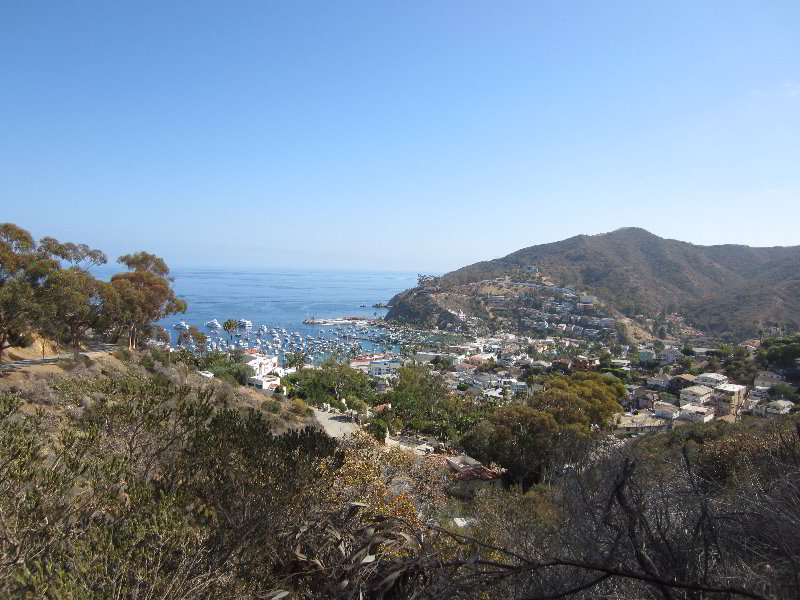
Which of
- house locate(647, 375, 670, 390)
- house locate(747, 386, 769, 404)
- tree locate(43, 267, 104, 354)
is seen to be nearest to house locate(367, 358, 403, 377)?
house locate(647, 375, 670, 390)

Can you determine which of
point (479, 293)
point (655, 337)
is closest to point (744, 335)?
point (655, 337)

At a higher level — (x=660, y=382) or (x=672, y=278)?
(x=672, y=278)

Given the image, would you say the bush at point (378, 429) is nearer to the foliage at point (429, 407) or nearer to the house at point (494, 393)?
the foliage at point (429, 407)

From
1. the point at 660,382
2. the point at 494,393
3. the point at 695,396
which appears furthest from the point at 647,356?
the point at 494,393

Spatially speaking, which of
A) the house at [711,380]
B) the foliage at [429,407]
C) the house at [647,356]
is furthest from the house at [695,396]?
the house at [647,356]

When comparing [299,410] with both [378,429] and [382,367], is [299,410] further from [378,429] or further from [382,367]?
[382,367]
